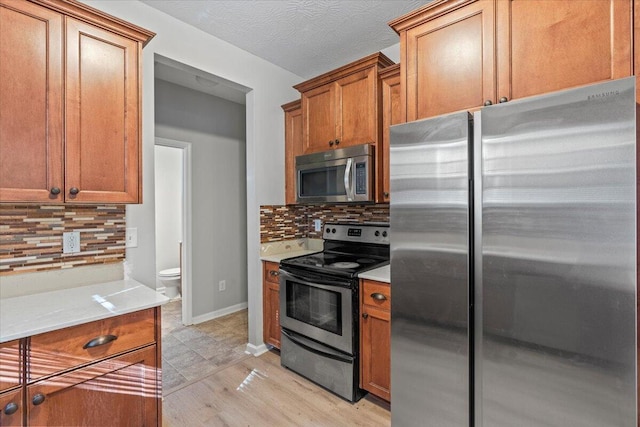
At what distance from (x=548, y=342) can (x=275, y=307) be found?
201cm

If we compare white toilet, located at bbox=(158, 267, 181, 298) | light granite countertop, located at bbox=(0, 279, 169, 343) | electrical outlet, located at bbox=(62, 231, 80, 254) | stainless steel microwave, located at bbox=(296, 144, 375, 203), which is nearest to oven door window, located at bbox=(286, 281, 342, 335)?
stainless steel microwave, located at bbox=(296, 144, 375, 203)

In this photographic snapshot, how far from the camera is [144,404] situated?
1.53m

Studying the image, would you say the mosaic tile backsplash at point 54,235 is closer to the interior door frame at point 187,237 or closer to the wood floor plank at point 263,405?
the wood floor plank at point 263,405

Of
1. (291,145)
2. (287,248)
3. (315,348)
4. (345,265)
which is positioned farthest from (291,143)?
(315,348)

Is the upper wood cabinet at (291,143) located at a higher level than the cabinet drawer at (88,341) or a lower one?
higher

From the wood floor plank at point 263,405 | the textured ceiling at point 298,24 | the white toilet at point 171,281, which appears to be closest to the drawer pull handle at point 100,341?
the wood floor plank at point 263,405

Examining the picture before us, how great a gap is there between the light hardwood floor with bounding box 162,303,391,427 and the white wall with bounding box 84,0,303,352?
0.36 m

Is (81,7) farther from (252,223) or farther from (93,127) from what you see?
(252,223)

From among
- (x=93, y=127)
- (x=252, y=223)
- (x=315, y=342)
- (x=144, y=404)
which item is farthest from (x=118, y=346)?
(x=252, y=223)

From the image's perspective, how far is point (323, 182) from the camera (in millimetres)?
2621

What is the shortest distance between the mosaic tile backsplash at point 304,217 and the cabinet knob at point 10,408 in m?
1.84

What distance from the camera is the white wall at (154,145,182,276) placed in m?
4.65

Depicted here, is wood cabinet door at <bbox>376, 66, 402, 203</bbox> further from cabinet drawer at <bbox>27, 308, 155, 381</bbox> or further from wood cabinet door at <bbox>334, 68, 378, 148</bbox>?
cabinet drawer at <bbox>27, 308, 155, 381</bbox>

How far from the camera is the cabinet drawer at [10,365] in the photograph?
1.16m
